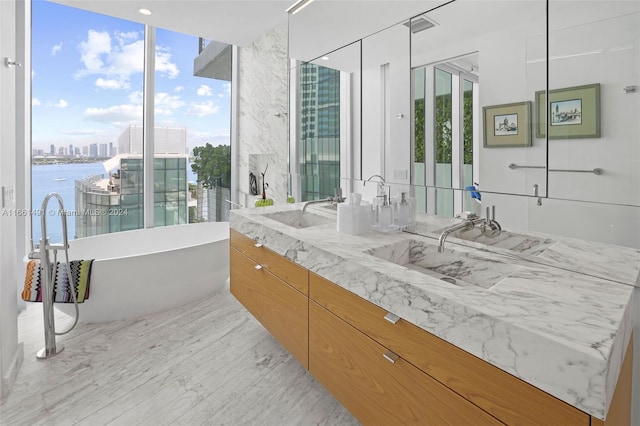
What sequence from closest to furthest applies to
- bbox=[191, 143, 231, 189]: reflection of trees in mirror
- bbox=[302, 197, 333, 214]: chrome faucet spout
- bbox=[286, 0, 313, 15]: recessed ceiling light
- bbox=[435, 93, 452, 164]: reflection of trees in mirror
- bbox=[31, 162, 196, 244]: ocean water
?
bbox=[435, 93, 452, 164]: reflection of trees in mirror → bbox=[302, 197, 333, 214]: chrome faucet spout → bbox=[286, 0, 313, 15]: recessed ceiling light → bbox=[31, 162, 196, 244]: ocean water → bbox=[191, 143, 231, 189]: reflection of trees in mirror

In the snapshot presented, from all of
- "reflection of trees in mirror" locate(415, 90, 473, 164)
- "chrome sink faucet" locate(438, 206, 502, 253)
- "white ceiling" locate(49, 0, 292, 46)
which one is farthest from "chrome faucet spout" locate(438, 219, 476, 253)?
"white ceiling" locate(49, 0, 292, 46)

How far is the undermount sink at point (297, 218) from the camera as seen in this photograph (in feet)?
7.65

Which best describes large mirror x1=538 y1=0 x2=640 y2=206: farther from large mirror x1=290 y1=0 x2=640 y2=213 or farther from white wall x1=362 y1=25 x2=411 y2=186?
white wall x1=362 y1=25 x2=411 y2=186

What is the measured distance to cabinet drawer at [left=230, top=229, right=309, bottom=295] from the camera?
163 cm

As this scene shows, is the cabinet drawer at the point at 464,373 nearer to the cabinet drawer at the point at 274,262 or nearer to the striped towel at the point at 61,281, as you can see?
the cabinet drawer at the point at 274,262

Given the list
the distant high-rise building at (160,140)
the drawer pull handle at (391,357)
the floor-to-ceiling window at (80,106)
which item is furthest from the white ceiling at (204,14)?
the drawer pull handle at (391,357)

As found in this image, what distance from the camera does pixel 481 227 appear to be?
150 cm

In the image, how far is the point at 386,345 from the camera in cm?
118

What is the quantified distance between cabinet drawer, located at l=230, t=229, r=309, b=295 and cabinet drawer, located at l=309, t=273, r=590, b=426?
318mm

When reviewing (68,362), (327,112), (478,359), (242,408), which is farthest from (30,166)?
(478,359)

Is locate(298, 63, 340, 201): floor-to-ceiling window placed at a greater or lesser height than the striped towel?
greater

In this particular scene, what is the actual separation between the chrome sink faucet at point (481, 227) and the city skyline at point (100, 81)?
336cm

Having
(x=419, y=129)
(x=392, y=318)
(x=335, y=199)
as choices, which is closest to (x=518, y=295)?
(x=392, y=318)

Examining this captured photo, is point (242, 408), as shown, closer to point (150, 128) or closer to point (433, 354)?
point (433, 354)
